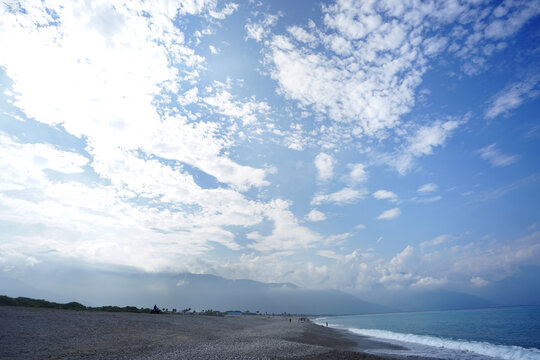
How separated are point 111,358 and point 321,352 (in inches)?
675

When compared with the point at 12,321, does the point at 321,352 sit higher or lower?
lower

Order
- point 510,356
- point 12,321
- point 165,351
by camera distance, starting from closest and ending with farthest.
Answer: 1. point 165,351
2. point 12,321
3. point 510,356

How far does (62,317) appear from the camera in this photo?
101 ft

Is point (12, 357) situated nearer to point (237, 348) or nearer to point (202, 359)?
point (202, 359)

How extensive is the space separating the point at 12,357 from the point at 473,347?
49.8m

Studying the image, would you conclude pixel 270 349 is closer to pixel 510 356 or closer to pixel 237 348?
pixel 237 348

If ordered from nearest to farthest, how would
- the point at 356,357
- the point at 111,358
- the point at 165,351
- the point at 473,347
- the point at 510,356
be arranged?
the point at 111,358 → the point at 165,351 → the point at 356,357 → the point at 510,356 → the point at 473,347

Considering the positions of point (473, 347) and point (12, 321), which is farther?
point (473, 347)

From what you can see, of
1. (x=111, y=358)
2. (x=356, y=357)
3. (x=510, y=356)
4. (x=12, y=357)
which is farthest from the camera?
(x=510, y=356)

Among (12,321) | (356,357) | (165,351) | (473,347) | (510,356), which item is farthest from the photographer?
(473,347)

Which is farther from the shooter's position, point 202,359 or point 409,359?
point 409,359

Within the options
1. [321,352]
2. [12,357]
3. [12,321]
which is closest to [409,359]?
[321,352]

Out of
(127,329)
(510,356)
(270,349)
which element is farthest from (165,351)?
Result: (510,356)

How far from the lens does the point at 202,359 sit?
61.0 ft
